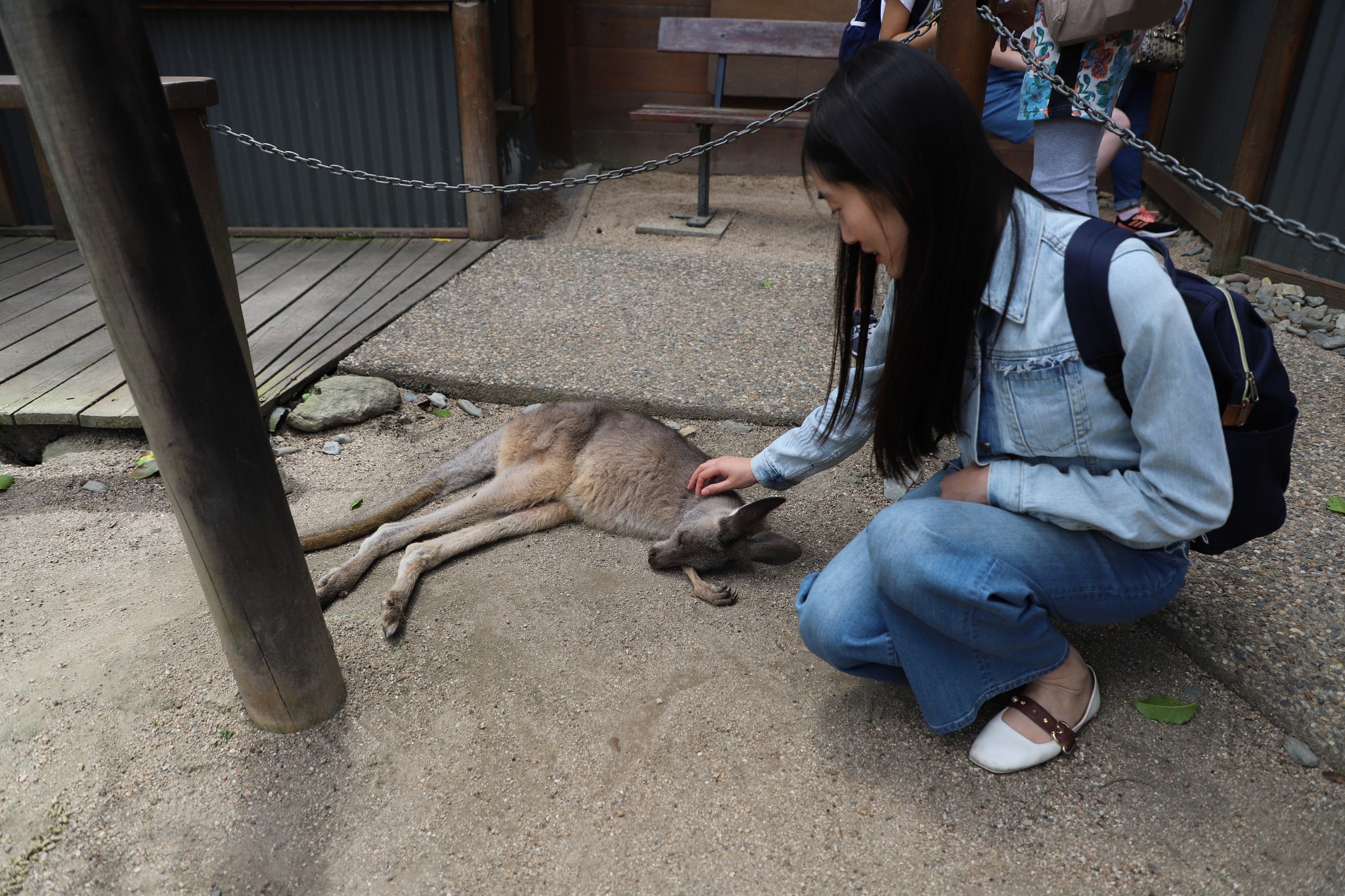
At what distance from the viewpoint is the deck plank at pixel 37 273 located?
500cm

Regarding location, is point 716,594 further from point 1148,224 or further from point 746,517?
point 1148,224

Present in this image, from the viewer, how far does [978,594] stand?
1.91 m

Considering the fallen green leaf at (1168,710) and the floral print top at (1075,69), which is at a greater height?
the floral print top at (1075,69)

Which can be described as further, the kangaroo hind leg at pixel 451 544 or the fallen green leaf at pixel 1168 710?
the kangaroo hind leg at pixel 451 544

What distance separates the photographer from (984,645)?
2.02 meters

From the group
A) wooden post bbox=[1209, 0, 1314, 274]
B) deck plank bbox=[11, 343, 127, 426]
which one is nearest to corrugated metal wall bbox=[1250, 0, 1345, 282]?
wooden post bbox=[1209, 0, 1314, 274]

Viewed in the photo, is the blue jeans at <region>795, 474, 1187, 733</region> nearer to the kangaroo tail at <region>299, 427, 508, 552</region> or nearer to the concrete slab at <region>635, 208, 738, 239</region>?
the kangaroo tail at <region>299, 427, 508, 552</region>

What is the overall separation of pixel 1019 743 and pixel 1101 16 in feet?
8.07

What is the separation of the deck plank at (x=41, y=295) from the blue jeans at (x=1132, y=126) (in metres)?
5.97

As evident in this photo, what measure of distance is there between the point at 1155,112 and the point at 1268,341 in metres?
6.58

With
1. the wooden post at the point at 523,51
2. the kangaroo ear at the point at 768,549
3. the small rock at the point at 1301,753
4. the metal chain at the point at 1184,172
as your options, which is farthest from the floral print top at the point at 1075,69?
the wooden post at the point at 523,51

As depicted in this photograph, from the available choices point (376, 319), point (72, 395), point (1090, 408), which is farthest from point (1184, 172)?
point (72, 395)

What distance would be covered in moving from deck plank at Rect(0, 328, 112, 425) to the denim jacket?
150 inches

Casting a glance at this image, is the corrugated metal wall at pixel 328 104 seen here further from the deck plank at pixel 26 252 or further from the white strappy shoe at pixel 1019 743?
the white strappy shoe at pixel 1019 743
